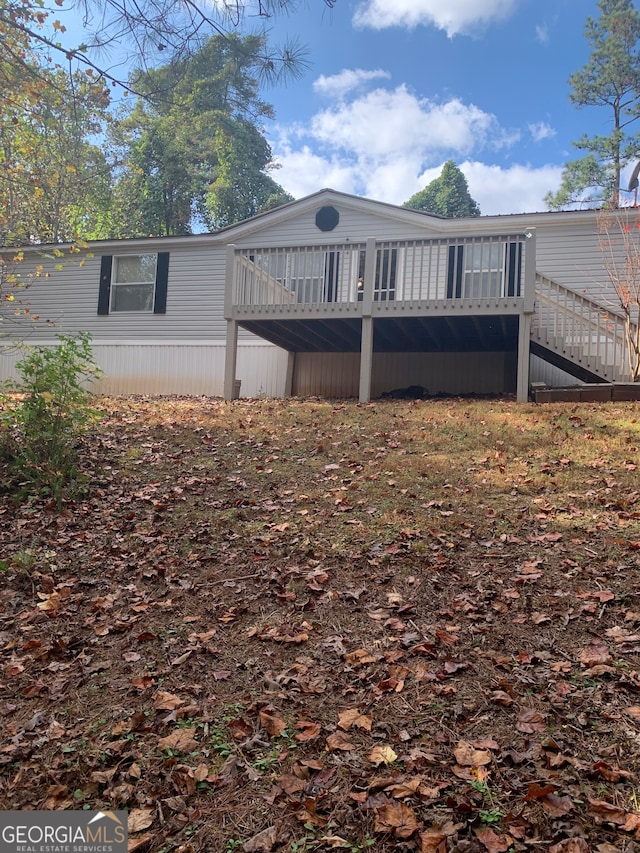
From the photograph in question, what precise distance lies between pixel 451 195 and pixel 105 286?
2538 centimetres

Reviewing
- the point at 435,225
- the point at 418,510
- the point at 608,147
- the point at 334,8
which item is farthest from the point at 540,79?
the point at 418,510

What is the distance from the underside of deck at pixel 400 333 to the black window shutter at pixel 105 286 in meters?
5.29

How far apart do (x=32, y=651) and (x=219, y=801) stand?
5.43 feet

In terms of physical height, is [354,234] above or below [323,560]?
above

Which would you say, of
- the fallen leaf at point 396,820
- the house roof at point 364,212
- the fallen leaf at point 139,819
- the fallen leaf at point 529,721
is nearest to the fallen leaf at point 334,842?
the fallen leaf at point 396,820

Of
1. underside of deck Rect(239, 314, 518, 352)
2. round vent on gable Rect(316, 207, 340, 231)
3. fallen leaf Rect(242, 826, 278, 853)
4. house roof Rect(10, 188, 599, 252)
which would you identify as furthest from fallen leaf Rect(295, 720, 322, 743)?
round vent on gable Rect(316, 207, 340, 231)

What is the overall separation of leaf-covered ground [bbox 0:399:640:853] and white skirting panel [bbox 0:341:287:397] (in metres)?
6.93

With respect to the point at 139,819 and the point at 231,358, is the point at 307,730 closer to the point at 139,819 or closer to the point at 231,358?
the point at 139,819

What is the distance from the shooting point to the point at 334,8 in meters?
4.51

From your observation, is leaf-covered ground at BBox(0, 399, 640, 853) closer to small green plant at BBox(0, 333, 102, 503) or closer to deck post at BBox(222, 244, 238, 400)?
small green plant at BBox(0, 333, 102, 503)

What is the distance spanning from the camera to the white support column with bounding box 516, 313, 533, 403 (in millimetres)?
8430

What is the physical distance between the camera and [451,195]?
33.5 meters

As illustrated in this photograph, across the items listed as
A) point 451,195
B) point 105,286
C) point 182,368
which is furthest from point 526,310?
point 451,195

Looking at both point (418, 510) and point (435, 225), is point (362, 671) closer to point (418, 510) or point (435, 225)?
point (418, 510)
